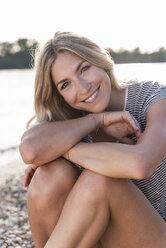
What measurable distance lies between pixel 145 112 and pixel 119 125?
21cm

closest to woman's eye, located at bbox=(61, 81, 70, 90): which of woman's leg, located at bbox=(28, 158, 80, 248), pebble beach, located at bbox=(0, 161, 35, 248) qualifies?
woman's leg, located at bbox=(28, 158, 80, 248)

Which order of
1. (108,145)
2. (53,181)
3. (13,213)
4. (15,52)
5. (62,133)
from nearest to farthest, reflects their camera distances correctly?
(108,145)
(53,181)
(62,133)
(13,213)
(15,52)

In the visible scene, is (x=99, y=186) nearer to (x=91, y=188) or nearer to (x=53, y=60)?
(x=91, y=188)

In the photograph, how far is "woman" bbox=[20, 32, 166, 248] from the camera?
6.68 feet

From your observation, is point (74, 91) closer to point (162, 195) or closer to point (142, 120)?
point (142, 120)

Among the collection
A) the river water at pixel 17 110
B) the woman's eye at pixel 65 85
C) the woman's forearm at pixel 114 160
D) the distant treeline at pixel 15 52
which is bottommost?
the distant treeline at pixel 15 52

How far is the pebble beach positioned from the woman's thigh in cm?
142

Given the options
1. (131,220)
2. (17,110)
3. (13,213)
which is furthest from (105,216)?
(17,110)

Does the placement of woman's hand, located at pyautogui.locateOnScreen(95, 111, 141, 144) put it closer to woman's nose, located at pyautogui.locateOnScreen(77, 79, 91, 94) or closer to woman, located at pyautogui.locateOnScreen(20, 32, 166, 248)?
woman, located at pyautogui.locateOnScreen(20, 32, 166, 248)

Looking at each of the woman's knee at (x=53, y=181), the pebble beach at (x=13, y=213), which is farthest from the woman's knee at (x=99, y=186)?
the pebble beach at (x=13, y=213)

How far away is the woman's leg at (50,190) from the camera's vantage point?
2.26 meters

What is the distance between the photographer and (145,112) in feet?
8.11

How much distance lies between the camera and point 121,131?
8.43 ft

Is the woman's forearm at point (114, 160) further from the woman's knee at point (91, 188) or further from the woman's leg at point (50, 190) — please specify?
the woman's leg at point (50, 190)
